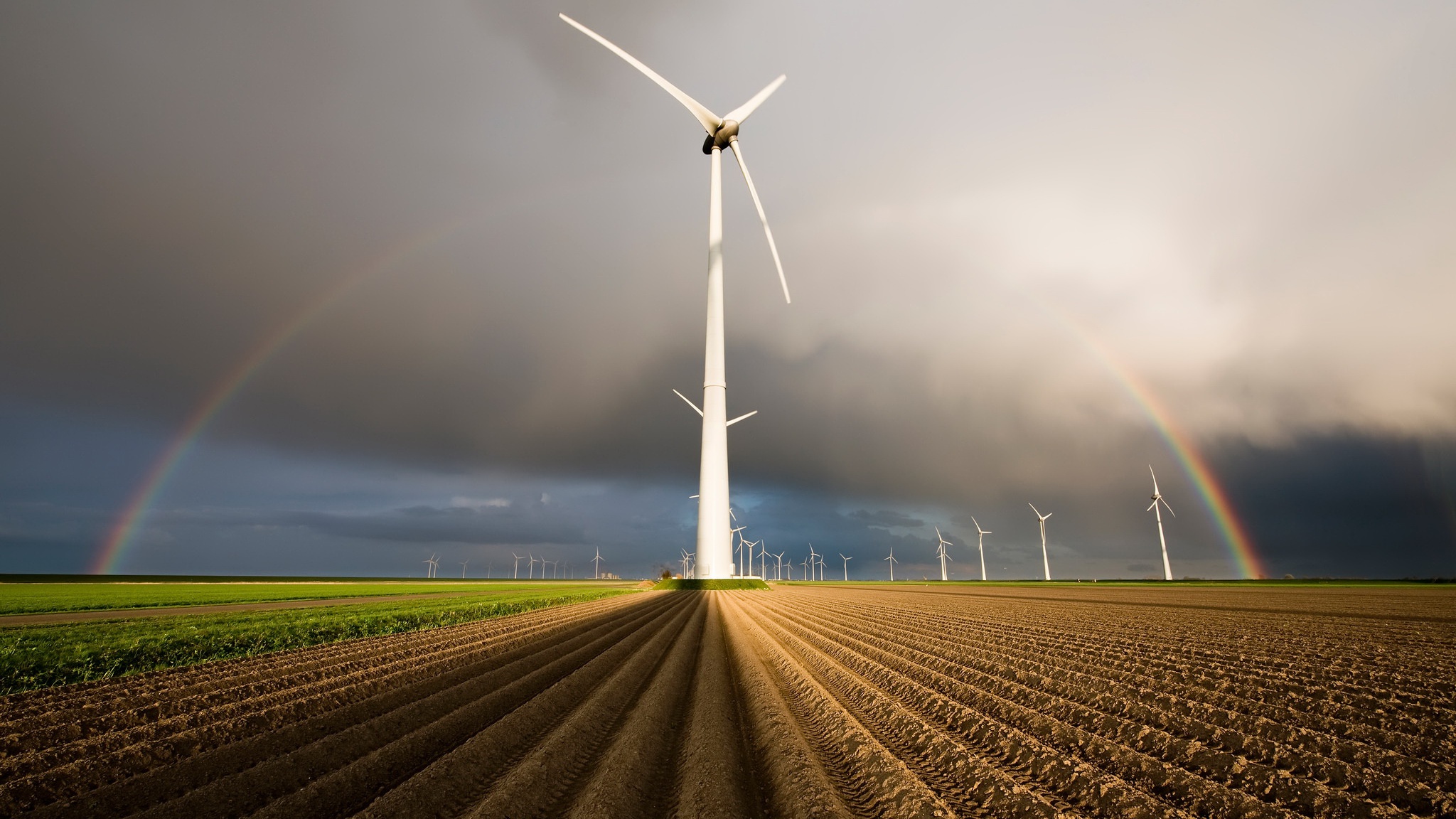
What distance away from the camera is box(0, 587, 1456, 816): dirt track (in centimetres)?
637

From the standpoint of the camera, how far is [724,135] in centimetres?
5859

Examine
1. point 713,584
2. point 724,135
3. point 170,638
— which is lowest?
point 713,584

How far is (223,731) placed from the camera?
891cm

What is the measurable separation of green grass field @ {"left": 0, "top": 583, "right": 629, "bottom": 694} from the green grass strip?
26.7 m

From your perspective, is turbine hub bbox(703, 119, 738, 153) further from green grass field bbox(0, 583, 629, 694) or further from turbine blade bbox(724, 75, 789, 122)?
green grass field bbox(0, 583, 629, 694)

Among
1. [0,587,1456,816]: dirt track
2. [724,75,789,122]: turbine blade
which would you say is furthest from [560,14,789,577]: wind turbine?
[0,587,1456,816]: dirt track

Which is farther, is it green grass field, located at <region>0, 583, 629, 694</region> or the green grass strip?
the green grass strip

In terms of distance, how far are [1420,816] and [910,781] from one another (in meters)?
4.83

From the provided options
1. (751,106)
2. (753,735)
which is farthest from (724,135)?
(753,735)

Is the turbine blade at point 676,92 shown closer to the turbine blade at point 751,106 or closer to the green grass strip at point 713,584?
the turbine blade at point 751,106

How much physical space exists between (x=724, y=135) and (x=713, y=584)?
43698mm

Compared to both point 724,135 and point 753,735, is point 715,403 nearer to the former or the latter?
point 724,135

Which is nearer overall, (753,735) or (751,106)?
(753,735)

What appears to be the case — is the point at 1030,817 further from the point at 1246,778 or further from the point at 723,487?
the point at 723,487
